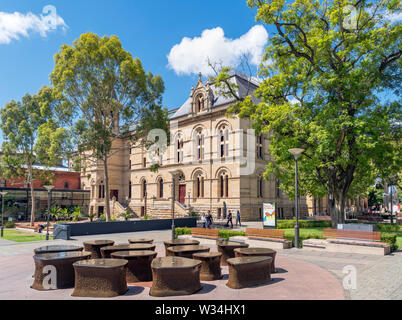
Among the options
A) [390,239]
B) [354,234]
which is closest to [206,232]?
[354,234]

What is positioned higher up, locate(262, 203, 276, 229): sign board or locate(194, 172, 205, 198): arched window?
locate(194, 172, 205, 198): arched window

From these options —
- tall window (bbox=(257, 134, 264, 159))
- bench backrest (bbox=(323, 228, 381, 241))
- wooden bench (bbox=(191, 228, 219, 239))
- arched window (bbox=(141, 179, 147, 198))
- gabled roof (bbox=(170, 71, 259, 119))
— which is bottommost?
wooden bench (bbox=(191, 228, 219, 239))

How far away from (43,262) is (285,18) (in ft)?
65.8

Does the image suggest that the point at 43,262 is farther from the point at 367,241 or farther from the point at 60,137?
the point at 60,137

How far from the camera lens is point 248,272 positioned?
28.9 feet

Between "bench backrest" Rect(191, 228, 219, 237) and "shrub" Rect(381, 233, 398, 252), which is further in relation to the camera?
"bench backrest" Rect(191, 228, 219, 237)

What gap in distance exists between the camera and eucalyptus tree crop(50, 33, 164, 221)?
2453 centimetres

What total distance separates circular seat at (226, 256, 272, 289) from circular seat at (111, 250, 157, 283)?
2.65m

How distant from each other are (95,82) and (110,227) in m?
12.3

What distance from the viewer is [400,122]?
2000 centimetres

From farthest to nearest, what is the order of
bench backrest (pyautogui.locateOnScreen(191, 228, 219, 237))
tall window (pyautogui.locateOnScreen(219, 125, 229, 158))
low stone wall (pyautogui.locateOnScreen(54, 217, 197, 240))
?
1. tall window (pyautogui.locateOnScreen(219, 125, 229, 158))
2. low stone wall (pyautogui.locateOnScreen(54, 217, 197, 240))
3. bench backrest (pyautogui.locateOnScreen(191, 228, 219, 237))

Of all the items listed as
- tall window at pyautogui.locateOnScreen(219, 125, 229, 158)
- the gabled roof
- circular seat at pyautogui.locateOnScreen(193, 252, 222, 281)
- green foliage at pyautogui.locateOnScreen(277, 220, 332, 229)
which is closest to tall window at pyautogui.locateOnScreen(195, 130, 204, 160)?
A: tall window at pyautogui.locateOnScreen(219, 125, 229, 158)

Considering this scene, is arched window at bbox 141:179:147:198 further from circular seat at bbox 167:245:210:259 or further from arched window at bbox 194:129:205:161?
circular seat at bbox 167:245:210:259

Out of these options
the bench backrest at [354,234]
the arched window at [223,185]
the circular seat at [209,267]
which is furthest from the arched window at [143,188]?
the circular seat at [209,267]
